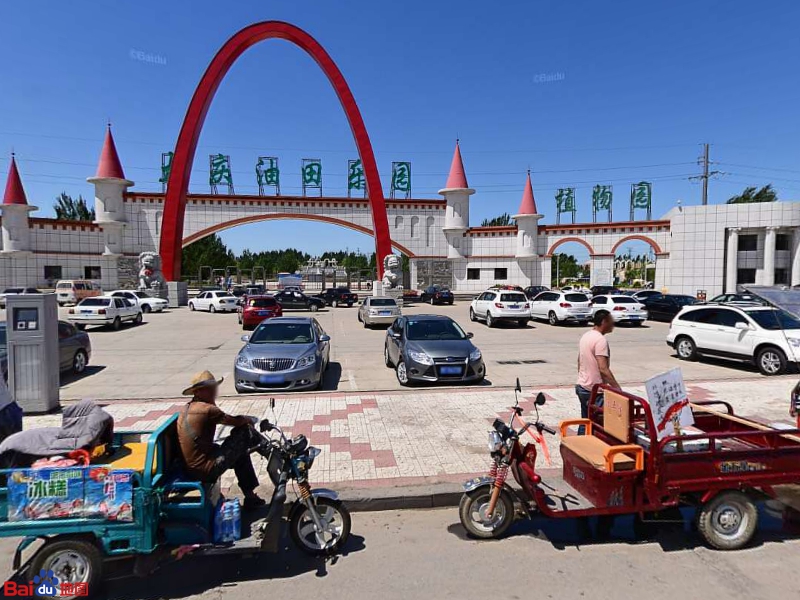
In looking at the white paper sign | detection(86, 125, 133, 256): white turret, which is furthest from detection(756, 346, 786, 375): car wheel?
detection(86, 125, 133, 256): white turret

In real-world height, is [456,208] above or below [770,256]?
above

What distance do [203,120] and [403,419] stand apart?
117 ft

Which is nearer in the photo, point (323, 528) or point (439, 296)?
point (323, 528)

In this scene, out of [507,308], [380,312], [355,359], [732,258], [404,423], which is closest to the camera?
[404,423]

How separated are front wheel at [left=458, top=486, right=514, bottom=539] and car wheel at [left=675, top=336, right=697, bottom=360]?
1106 cm

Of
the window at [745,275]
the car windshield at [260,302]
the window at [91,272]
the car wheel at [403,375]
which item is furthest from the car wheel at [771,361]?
the window at [91,272]

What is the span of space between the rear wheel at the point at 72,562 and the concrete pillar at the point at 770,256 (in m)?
42.4

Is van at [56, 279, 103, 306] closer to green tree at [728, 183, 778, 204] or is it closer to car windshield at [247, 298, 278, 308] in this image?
car windshield at [247, 298, 278, 308]

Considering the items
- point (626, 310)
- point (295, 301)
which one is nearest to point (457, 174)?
point (295, 301)

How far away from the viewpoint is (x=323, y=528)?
13.8 ft

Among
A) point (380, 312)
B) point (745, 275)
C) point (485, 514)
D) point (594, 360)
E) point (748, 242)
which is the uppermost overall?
point (748, 242)

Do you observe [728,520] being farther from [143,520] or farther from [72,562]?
[72,562]

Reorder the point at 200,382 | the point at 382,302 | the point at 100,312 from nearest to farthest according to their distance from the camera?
1. the point at 200,382
2. the point at 100,312
3. the point at 382,302

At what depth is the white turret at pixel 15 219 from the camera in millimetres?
36812
